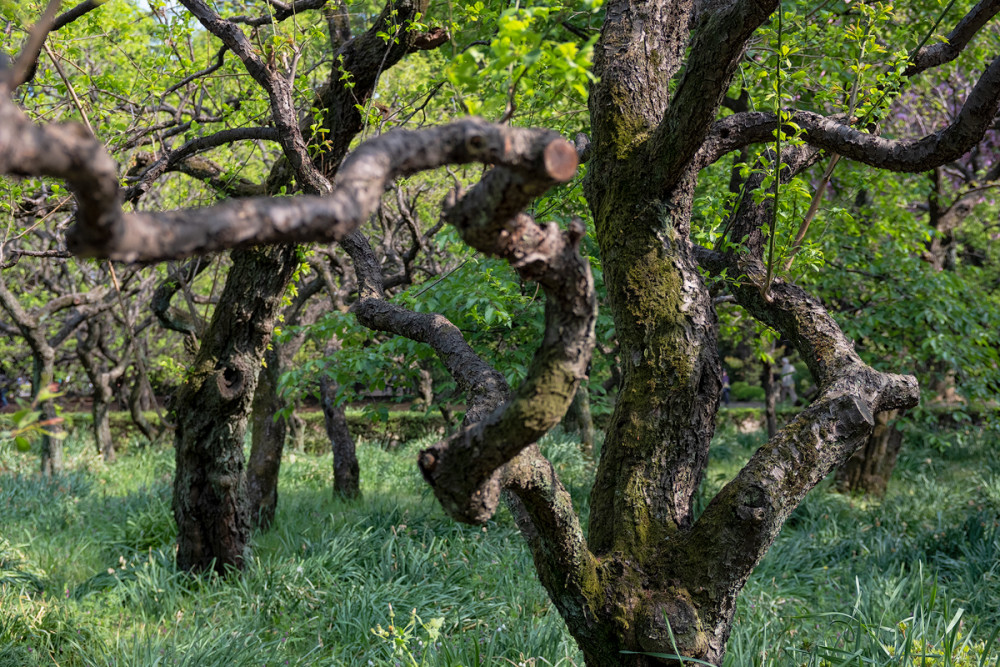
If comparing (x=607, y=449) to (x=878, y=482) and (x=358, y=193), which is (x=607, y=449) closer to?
(x=358, y=193)

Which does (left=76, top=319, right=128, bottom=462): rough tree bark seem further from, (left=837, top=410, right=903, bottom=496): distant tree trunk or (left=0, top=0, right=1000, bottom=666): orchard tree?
(left=837, top=410, right=903, bottom=496): distant tree trunk

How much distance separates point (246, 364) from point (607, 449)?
348cm

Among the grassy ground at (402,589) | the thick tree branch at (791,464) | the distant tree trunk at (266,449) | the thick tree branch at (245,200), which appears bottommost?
the grassy ground at (402,589)

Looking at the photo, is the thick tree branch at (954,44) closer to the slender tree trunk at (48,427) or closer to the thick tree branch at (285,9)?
the thick tree branch at (285,9)

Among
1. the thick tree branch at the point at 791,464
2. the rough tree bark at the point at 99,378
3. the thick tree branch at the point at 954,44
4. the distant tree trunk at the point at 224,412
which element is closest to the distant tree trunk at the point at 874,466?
the thick tree branch at the point at 954,44

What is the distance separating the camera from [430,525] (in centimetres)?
679

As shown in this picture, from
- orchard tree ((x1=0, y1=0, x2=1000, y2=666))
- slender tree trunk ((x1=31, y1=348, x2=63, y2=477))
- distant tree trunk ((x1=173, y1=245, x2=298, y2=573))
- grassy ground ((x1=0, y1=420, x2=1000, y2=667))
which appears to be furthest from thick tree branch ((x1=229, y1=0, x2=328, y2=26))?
slender tree trunk ((x1=31, y1=348, x2=63, y2=477))

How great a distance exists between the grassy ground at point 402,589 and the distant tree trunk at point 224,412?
10.9 inches

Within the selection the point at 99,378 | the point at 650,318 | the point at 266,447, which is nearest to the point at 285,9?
the point at 650,318

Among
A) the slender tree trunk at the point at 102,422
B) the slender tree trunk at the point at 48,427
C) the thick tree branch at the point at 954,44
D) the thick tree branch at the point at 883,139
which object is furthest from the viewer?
the slender tree trunk at the point at 102,422

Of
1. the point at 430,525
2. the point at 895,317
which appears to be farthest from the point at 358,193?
the point at 895,317

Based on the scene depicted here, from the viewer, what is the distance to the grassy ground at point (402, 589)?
151 inches

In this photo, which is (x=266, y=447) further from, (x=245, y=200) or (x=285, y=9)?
(x=245, y=200)

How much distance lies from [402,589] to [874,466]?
23.0ft
